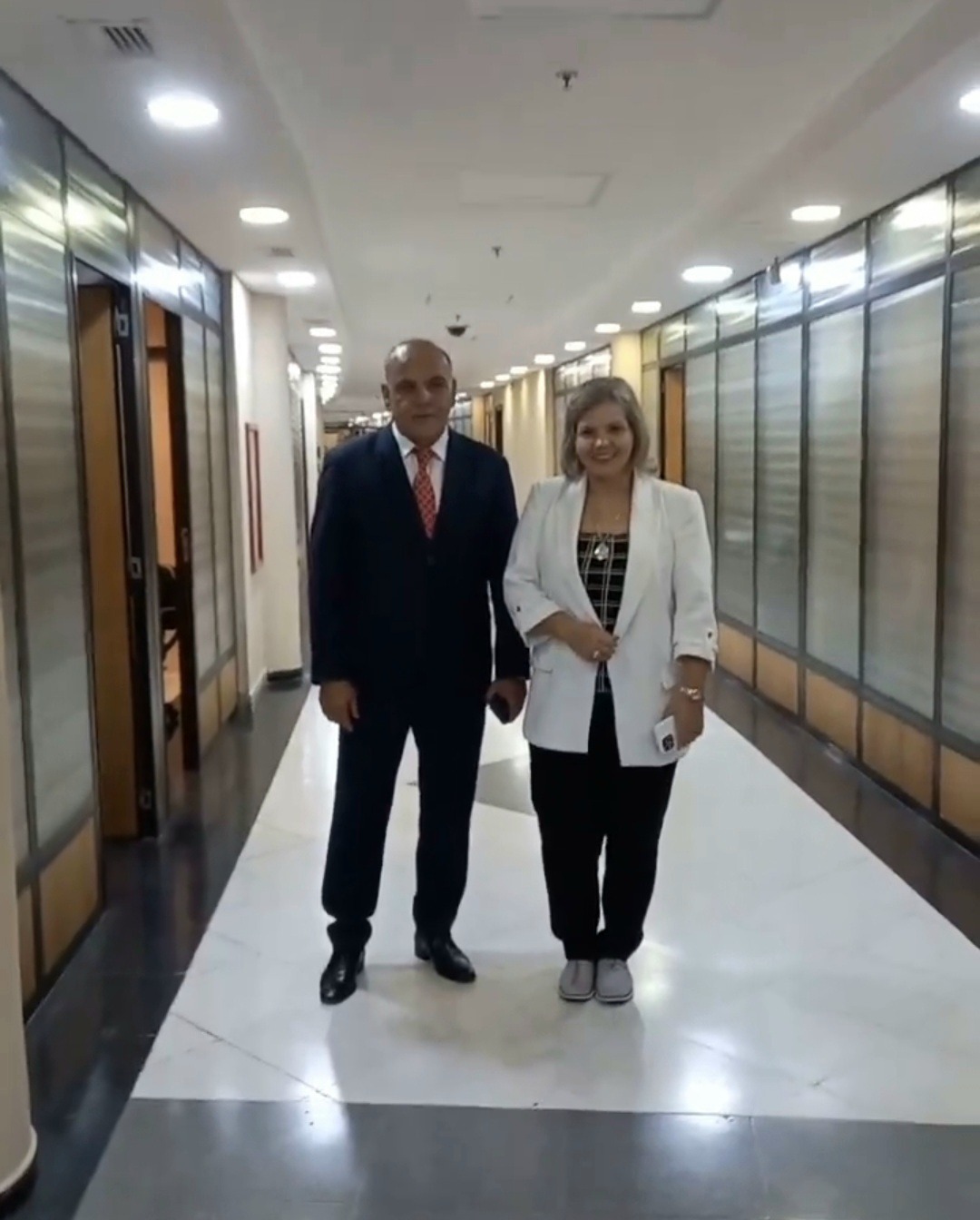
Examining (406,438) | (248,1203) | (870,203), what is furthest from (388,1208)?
(870,203)

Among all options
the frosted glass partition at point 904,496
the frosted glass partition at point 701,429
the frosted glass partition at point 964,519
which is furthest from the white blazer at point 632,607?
the frosted glass partition at point 701,429

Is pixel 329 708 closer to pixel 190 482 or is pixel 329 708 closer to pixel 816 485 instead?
pixel 190 482

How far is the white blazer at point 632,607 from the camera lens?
2.90 m

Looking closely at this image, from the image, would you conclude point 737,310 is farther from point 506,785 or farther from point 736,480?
point 506,785

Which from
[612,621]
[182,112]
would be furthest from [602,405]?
[182,112]

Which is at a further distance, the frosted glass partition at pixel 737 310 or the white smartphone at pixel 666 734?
the frosted glass partition at pixel 737 310

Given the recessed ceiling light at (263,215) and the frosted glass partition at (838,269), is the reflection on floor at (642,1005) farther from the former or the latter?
the frosted glass partition at (838,269)

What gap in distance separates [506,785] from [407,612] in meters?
2.29

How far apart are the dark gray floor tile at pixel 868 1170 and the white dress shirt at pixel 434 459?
1655mm

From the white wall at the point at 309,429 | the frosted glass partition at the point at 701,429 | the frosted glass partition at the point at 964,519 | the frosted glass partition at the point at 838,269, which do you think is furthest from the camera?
the white wall at the point at 309,429

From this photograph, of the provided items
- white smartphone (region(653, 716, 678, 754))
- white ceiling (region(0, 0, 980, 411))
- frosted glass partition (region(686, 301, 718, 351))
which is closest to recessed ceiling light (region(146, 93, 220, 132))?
white ceiling (region(0, 0, 980, 411))

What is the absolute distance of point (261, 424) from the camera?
24.2ft

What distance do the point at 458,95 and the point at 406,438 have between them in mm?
1488

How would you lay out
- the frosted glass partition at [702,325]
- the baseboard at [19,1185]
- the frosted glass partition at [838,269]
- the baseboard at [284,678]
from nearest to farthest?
the baseboard at [19,1185], the frosted glass partition at [838,269], the baseboard at [284,678], the frosted glass partition at [702,325]
